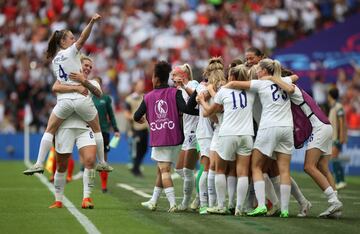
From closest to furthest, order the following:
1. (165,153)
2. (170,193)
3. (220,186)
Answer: (220,186)
(170,193)
(165,153)

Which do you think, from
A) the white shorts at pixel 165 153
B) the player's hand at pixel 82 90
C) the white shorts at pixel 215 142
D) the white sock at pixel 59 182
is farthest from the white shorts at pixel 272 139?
the white sock at pixel 59 182

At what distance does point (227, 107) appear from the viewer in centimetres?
1452

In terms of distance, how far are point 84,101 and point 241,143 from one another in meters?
2.48

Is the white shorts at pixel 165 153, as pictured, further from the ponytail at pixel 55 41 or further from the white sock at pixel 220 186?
the ponytail at pixel 55 41

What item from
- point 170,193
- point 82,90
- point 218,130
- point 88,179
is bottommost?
point 170,193

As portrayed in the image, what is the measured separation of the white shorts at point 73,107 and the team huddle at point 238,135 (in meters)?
0.74

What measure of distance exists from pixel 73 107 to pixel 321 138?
366 centimetres

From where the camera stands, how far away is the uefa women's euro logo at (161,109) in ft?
49.9

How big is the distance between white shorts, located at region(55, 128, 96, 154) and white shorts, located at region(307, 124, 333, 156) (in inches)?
128

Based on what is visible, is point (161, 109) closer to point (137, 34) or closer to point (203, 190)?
point (203, 190)

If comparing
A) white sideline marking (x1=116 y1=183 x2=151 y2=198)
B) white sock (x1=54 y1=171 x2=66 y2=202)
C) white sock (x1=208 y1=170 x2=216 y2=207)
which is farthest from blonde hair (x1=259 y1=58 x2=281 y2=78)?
white sideline marking (x1=116 y1=183 x2=151 y2=198)

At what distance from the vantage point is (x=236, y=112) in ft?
47.5

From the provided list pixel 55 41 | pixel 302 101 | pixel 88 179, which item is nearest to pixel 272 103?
pixel 302 101

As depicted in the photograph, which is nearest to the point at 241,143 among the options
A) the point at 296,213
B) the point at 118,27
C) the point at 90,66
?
the point at 296,213
